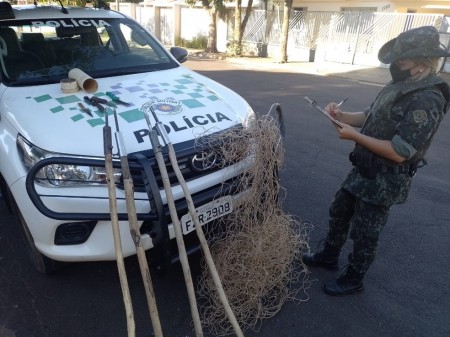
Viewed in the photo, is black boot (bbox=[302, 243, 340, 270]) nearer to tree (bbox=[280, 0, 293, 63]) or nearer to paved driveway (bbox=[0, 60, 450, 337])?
paved driveway (bbox=[0, 60, 450, 337])

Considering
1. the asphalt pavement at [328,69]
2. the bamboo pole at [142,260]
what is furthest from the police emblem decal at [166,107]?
the asphalt pavement at [328,69]

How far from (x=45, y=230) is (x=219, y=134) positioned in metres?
1.23

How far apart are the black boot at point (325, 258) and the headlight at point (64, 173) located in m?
1.64

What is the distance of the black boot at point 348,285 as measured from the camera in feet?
8.61

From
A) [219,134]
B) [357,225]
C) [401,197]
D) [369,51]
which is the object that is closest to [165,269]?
[219,134]

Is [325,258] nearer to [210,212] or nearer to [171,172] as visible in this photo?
[210,212]

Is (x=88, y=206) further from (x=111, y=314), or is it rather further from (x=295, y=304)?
(x=295, y=304)

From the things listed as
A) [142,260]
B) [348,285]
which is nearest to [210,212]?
[142,260]

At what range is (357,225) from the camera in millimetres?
2516

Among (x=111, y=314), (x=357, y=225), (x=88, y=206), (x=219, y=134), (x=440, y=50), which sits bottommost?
(x=111, y=314)

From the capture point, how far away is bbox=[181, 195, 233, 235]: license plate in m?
2.32

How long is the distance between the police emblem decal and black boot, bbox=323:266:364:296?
167cm

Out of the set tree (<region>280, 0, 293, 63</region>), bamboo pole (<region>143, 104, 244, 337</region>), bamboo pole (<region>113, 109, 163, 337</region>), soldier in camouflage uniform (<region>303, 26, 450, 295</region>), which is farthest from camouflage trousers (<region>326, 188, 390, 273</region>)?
tree (<region>280, 0, 293, 63</region>)

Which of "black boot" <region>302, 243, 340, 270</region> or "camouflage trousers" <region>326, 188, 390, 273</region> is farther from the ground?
"camouflage trousers" <region>326, 188, 390, 273</region>
